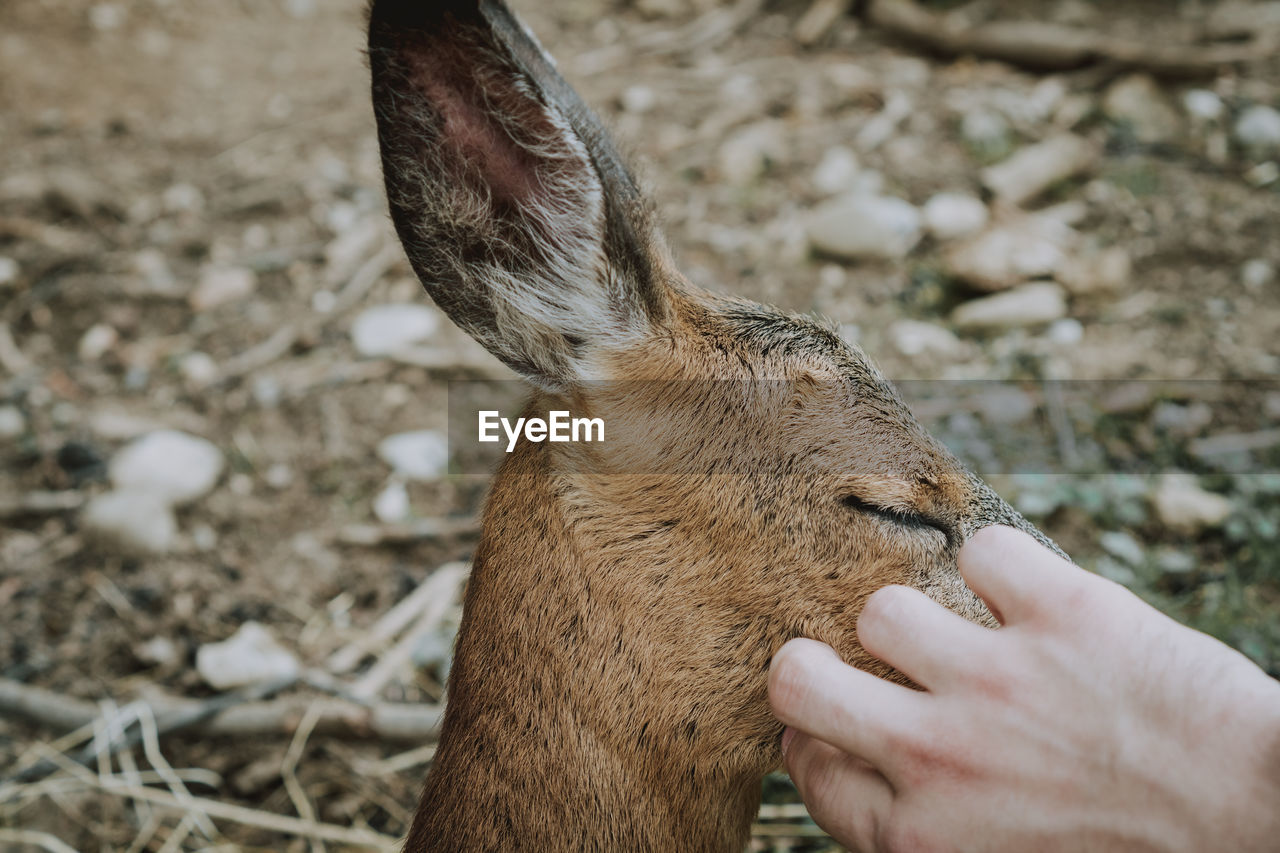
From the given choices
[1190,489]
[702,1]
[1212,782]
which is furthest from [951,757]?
[702,1]

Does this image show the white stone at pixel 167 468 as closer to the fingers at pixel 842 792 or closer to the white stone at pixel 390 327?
the white stone at pixel 390 327

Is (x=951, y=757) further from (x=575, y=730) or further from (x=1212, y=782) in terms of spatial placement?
(x=575, y=730)

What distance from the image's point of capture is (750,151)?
17.3 ft

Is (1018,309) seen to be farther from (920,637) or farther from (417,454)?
(920,637)

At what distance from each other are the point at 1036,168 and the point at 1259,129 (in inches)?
42.4

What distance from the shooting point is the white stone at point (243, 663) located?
311cm

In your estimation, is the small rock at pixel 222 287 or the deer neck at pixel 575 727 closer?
the deer neck at pixel 575 727

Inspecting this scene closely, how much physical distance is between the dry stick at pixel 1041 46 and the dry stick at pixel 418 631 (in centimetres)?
456

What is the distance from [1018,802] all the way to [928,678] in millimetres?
231

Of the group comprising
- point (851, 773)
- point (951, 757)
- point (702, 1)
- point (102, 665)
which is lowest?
point (102, 665)

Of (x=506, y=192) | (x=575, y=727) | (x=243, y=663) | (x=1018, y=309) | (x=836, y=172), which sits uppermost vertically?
(x=506, y=192)

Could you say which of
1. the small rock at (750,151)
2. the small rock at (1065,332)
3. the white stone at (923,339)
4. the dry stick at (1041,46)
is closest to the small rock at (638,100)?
the small rock at (750,151)

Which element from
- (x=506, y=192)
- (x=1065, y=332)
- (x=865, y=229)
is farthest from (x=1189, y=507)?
(x=506, y=192)

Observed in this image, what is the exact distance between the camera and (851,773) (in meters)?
1.64
